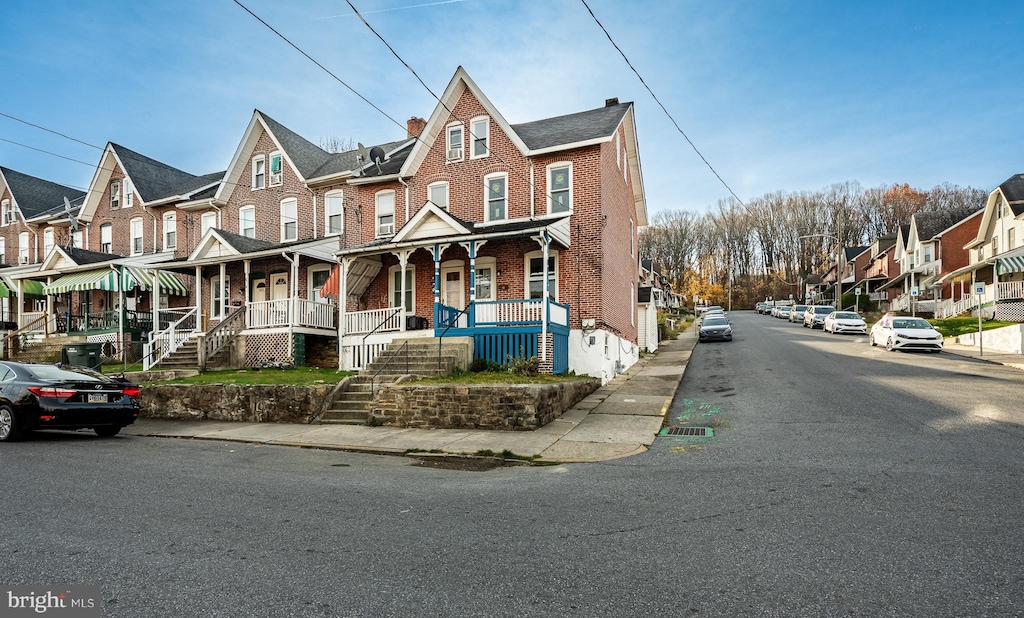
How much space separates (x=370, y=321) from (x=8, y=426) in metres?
9.79

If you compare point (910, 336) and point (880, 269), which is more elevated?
point (880, 269)

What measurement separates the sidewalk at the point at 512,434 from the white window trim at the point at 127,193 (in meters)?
19.7

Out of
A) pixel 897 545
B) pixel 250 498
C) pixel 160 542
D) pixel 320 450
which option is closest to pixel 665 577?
pixel 897 545

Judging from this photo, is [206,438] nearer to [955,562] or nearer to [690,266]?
[955,562]

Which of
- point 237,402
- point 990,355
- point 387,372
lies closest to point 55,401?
point 237,402

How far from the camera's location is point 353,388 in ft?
46.5

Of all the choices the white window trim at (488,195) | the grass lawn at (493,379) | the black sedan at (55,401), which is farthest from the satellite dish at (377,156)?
the black sedan at (55,401)

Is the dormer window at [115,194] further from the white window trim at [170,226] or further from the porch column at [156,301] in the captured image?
the porch column at [156,301]

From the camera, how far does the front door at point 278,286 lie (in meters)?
23.4

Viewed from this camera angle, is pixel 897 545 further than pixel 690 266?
No

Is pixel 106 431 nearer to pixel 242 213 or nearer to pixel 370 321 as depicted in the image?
pixel 370 321

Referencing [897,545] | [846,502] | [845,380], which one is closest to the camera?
[897,545]

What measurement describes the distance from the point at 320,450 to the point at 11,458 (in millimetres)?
4304

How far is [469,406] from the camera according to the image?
12.0m
